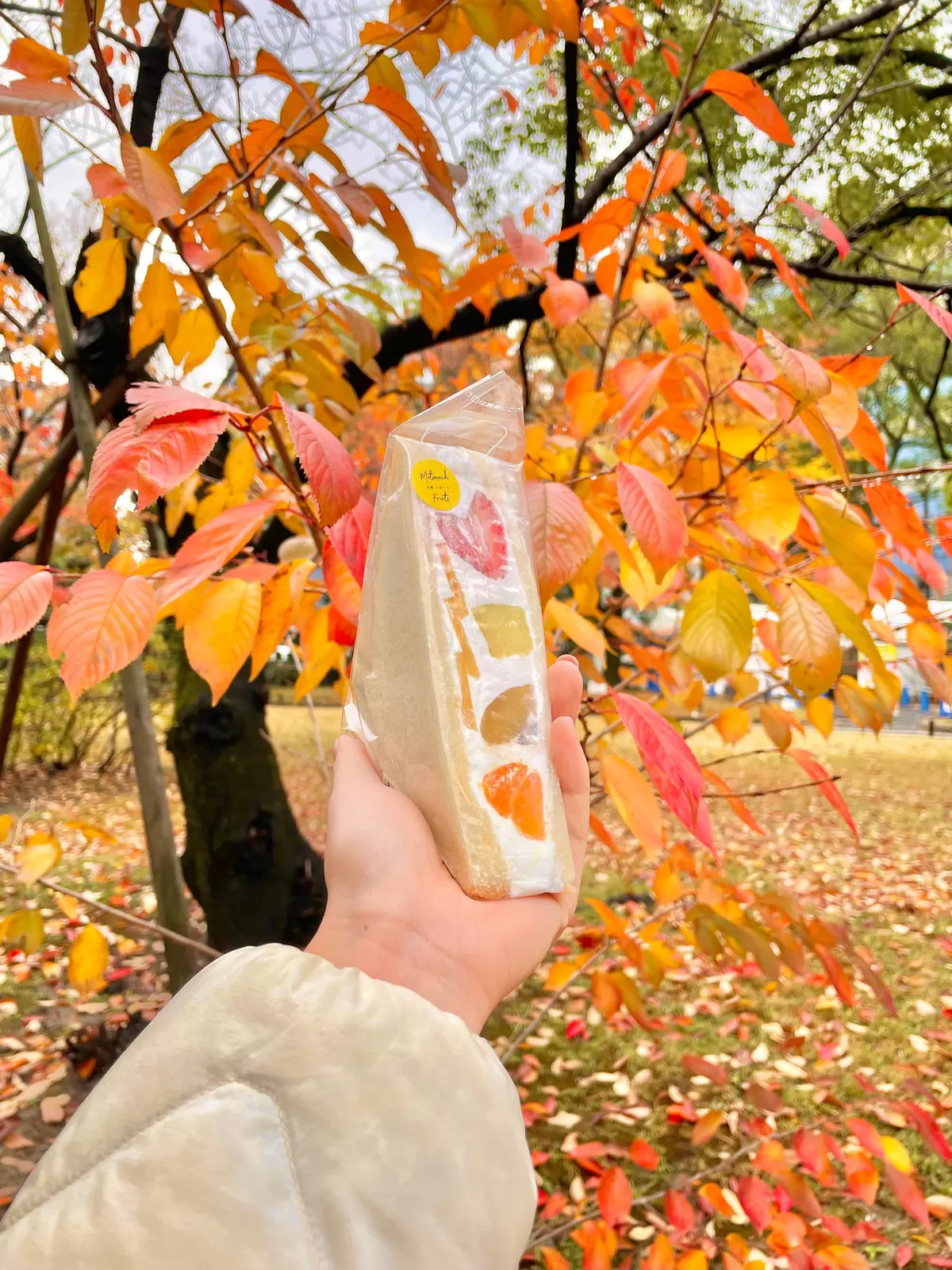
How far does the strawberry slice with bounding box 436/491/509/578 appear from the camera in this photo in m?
0.86

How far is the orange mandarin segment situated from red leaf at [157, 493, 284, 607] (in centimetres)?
37

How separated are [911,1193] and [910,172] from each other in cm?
419

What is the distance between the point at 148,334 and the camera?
130 centimetres

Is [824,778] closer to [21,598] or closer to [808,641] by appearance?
[808,641]

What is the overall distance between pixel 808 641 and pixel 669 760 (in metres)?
0.31

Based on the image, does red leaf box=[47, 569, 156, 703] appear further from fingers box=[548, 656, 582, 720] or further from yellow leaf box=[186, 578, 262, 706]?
fingers box=[548, 656, 582, 720]

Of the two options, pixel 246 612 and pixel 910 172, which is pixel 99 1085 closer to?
pixel 246 612

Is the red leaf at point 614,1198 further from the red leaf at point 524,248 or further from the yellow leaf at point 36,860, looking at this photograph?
the red leaf at point 524,248

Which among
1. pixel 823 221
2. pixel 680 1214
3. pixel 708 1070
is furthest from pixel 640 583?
pixel 680 1214

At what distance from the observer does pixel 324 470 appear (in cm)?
71

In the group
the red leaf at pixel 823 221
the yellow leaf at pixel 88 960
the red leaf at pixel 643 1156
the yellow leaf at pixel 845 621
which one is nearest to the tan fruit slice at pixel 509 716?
the yellow leaf at pixel 845 621

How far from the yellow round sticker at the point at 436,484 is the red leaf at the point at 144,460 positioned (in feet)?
0.73

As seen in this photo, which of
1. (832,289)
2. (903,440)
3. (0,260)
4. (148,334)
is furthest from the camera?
(903,440)

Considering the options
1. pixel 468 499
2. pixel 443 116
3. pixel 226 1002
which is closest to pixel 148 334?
pixel 468 499
